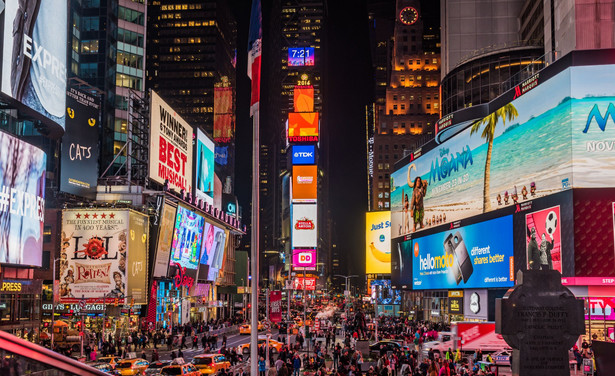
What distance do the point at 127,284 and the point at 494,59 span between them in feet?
148

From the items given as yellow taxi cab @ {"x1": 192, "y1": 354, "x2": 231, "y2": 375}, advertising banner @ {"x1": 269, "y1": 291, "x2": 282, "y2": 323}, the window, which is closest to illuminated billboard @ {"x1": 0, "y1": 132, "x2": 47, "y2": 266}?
yellow taxi cab @ {"x1": 192, "y1": 354, "x2": 231, "y2": 375}

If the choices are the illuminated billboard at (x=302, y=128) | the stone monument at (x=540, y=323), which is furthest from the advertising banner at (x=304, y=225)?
the stone monument at (x=540, y=323)

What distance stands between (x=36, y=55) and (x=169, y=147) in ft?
110

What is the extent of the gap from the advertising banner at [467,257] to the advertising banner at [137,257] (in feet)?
101

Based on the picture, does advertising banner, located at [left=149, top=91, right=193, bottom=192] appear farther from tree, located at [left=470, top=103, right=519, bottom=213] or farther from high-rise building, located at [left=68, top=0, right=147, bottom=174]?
tree, located at [left=470, top=103, right=519, bottom=213]

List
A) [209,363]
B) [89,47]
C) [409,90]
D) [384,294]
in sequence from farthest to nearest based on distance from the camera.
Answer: [409,90] → [384,294] → [89,47] → [209,363]

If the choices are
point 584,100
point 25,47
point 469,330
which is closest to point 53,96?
point 25,47

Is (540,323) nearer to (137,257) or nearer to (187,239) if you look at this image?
(137,257)

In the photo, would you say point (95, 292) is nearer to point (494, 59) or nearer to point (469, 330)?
point (469, 330)

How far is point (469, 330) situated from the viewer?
32625 millimetres

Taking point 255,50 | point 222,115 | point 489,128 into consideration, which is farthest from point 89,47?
point 255,50

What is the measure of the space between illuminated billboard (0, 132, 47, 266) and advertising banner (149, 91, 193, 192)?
23.9 m

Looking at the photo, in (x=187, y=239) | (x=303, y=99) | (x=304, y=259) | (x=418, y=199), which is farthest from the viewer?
(x=303, y=99)

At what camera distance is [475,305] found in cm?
6334
